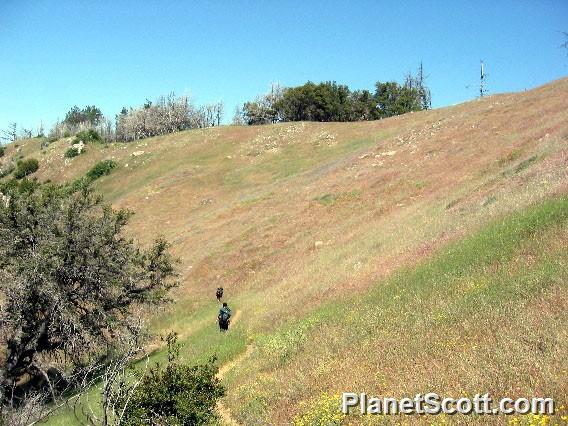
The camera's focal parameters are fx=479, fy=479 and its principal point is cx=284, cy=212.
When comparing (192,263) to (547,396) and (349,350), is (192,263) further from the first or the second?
(547,396)

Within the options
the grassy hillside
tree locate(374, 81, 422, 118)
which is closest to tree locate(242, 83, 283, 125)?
tree locate(374, 81, 422, 118)

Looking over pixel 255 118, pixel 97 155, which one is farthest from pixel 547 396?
pixel 255 118

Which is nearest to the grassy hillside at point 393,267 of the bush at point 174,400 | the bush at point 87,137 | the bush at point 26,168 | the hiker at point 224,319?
the hiker at point 224,319

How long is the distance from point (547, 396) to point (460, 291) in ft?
17.4

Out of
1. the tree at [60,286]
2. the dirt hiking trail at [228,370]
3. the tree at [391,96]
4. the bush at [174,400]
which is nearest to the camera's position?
the bush at [174,400]

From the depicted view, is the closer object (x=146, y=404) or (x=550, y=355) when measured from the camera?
(x=550, y=355)

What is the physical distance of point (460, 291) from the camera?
11773 millimetres

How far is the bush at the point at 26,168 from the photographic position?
83.2 meters

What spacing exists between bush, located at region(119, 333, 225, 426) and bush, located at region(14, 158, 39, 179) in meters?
85.1

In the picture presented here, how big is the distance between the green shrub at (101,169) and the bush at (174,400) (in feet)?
228

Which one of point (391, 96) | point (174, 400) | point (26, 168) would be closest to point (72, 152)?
point (26, 168)

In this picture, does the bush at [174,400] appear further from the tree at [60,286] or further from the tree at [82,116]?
the tree at [82,116]

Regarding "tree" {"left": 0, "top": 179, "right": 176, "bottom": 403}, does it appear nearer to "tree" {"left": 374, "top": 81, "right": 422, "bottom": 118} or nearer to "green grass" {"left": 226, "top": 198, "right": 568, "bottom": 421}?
"green grass" {"left": 226, "top": 198, "right": 568, "bottom": 421}

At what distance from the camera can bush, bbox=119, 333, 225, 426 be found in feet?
29.7
